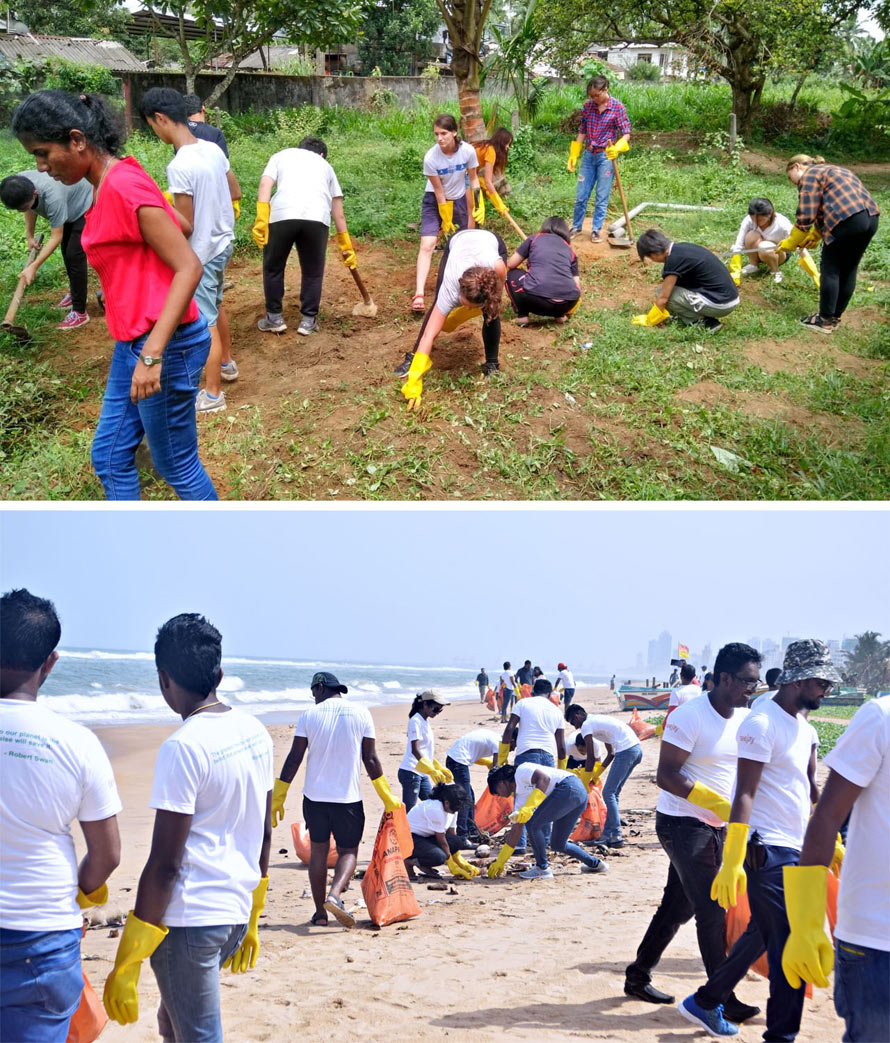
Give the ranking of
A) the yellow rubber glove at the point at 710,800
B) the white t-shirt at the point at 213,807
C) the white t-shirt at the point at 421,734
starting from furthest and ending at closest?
the white t-shirt at the point at 421,734 < the yellow rubber glove at the point at 710,800 < the white t-shirt at the point at 213,807

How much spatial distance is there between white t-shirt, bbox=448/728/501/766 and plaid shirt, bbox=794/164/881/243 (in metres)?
3.85

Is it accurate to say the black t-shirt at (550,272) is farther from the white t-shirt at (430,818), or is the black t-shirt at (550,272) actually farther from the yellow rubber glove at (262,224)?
the white t-shirt at (430,818)

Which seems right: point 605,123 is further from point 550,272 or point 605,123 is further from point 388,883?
point 388,883

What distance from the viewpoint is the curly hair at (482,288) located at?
4.94m

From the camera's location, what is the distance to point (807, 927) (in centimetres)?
233

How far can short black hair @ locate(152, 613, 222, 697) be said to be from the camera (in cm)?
225

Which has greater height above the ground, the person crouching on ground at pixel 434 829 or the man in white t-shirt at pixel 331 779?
the man in white t-shirt at pixel 331 779

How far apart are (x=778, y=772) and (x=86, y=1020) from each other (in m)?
1.97

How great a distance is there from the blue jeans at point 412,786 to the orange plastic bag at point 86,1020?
9.54 feet

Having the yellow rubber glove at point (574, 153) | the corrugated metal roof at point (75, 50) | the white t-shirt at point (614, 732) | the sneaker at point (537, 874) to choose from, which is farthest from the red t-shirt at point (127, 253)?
the corrugated metal roof at point (75, 50)

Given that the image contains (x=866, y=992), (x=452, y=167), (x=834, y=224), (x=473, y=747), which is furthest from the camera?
(x=452, y=167)

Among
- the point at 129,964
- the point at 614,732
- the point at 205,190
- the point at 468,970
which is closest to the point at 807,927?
the point at 468,970

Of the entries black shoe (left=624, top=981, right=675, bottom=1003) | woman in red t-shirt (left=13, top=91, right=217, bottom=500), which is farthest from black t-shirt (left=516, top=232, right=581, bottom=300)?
black shoe (left=624, top=981, right=675, bottom=1003)

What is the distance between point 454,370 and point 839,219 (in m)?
2.69
